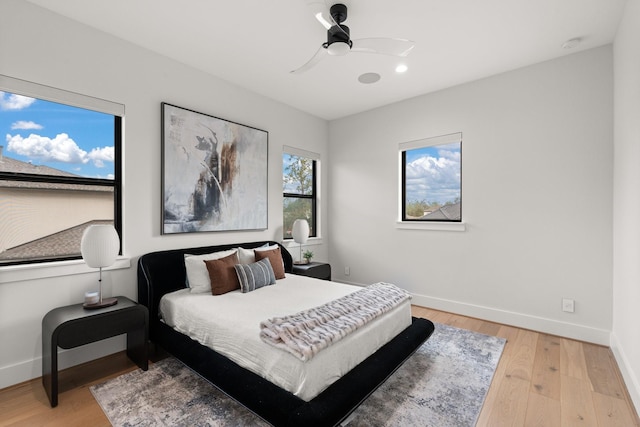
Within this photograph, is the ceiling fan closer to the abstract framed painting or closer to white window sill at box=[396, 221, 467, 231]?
the abstract framed painting

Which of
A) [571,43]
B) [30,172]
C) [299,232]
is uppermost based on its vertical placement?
[571,43]

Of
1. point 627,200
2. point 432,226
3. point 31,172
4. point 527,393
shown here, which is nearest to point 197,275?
point 31,172

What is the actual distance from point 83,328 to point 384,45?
2972 millimetres

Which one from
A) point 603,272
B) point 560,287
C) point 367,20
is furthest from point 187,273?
point 603,272

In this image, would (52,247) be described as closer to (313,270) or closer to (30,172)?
(30,172)

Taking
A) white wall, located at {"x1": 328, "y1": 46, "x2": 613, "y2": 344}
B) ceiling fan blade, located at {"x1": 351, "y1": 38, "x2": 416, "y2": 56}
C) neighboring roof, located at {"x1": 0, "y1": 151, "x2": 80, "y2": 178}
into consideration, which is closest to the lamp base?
neighboring roof, located at {"x1": 0, "y1": 151, "x2": 80, "y2": 178}

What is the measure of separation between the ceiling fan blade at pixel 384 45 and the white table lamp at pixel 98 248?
2.38 metres

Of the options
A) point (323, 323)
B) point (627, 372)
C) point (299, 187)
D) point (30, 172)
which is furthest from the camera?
point (299, 187)

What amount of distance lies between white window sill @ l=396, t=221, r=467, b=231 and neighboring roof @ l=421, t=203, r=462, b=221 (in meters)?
0.15

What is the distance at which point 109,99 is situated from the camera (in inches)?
105

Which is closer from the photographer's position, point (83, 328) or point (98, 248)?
point (83, 328)

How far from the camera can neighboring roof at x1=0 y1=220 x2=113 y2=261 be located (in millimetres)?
2285

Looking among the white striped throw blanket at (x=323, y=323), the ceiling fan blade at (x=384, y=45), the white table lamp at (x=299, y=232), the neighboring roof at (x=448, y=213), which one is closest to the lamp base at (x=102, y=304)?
the white striped throw blanket at (x=323, y=323)

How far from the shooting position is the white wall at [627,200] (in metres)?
2.04
